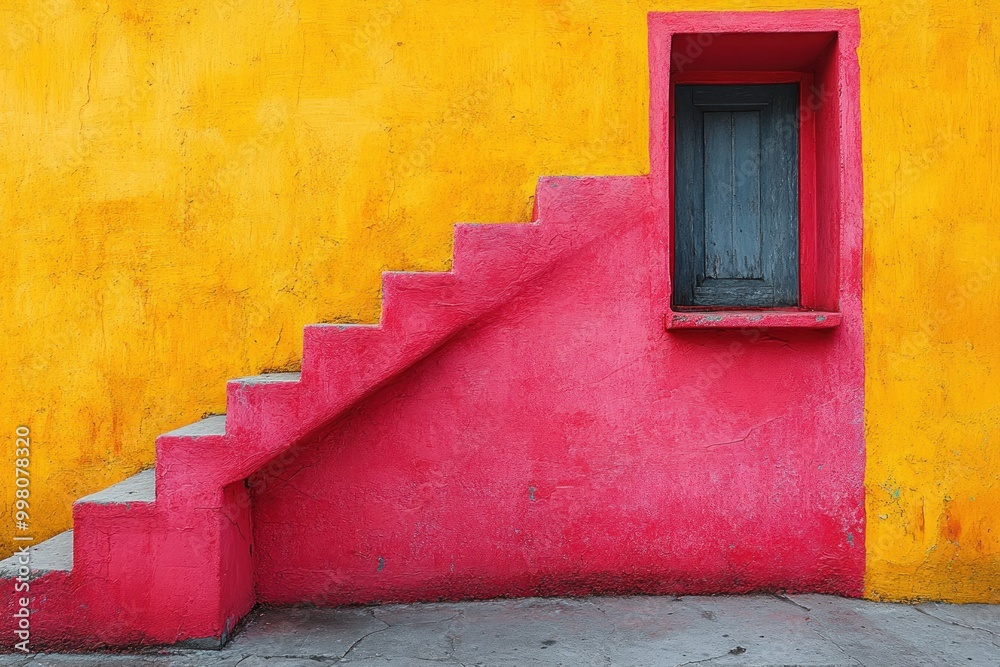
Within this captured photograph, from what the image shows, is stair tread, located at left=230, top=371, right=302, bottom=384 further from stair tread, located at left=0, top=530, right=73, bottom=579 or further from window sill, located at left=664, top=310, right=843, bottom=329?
window sill, located at left=664, top=310, right=843, bottom=329

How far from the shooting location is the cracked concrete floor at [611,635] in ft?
10.7

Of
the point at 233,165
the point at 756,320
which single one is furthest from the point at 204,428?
the point at 756,320

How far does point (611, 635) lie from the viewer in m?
3.49

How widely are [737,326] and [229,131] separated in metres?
3.03

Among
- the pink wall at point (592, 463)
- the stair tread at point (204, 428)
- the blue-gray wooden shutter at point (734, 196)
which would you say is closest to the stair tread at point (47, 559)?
the stair tread at point (204, 428)

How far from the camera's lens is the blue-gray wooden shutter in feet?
14.4

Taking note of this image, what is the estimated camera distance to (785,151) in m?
4.39

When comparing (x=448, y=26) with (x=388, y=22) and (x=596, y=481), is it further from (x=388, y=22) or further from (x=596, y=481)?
(x=596, y=481)

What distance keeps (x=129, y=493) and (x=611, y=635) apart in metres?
2.47

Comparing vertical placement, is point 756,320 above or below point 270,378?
above

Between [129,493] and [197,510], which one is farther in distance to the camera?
[129,493]

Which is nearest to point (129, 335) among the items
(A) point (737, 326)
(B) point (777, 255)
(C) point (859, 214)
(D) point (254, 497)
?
(D) point (254, 497)

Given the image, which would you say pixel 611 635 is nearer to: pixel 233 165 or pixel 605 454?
pixel 605 454

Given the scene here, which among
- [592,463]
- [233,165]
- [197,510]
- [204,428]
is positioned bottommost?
[197,510]
